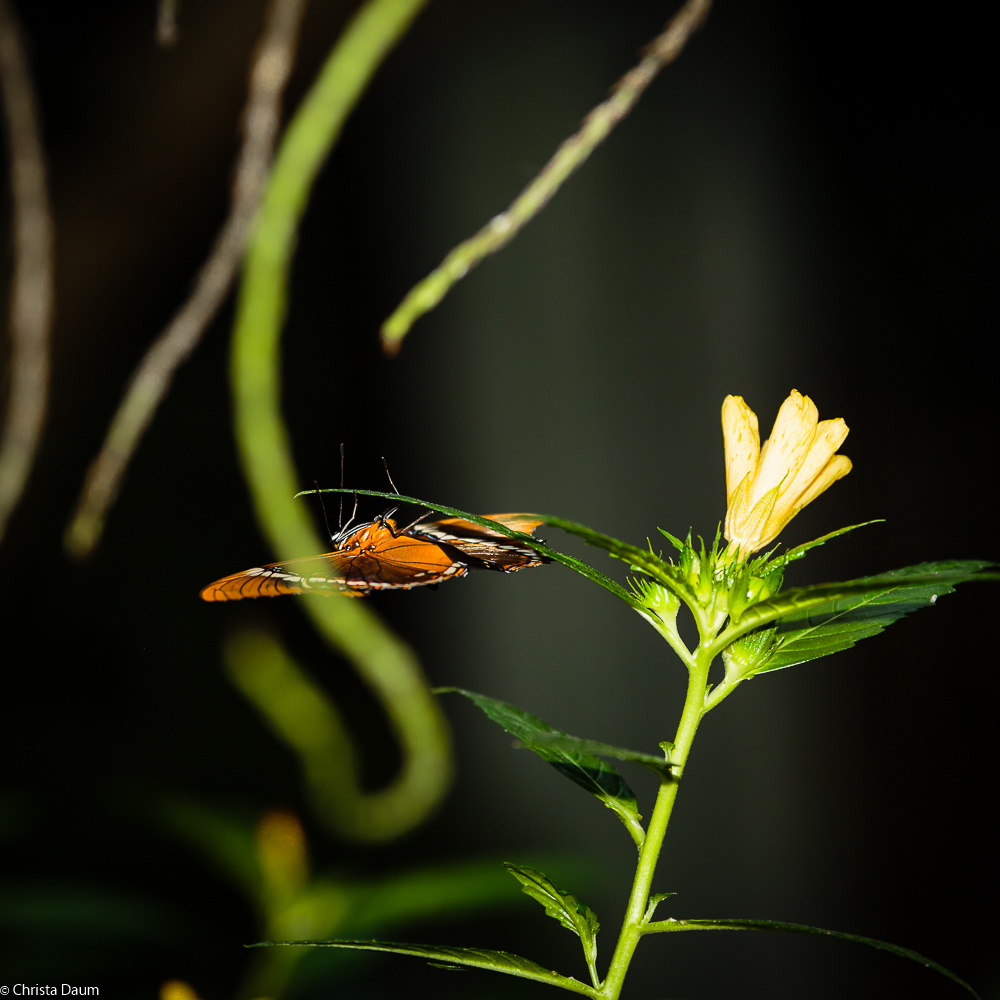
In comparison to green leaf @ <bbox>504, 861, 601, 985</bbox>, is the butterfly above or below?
above

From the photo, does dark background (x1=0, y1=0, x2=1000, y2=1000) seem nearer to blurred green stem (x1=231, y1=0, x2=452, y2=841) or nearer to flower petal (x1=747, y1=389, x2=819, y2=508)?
blurred green stem (x1=231, y1=0, x2=452, y2=841)

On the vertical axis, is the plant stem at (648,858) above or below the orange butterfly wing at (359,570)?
below

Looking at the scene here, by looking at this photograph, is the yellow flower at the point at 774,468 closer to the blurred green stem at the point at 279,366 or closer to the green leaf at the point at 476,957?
the green leaf at the point at 476,957

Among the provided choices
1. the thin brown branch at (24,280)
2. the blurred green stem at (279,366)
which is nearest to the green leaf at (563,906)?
the blurred green stem at (279,366)

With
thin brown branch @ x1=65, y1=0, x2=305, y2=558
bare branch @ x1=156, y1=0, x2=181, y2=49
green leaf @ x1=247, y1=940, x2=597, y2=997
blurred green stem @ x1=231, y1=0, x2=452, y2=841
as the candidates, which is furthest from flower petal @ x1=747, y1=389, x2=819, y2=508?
bare branch @ x1=156, y1=0, x2=181, y2=49

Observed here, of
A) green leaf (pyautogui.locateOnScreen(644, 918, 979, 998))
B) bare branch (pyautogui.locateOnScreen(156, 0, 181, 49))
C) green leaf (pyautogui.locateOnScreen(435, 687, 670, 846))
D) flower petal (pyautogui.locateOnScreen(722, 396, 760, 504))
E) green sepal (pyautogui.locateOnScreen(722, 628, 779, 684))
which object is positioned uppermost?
bare branch (pyautogui.locateOnScreen(156, 0, 181, 49))

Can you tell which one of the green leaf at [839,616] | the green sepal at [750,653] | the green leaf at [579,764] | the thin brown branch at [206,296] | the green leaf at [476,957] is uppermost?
the thin brown branch at [206,296]

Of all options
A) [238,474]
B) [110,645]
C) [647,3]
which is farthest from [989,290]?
[110,645]
